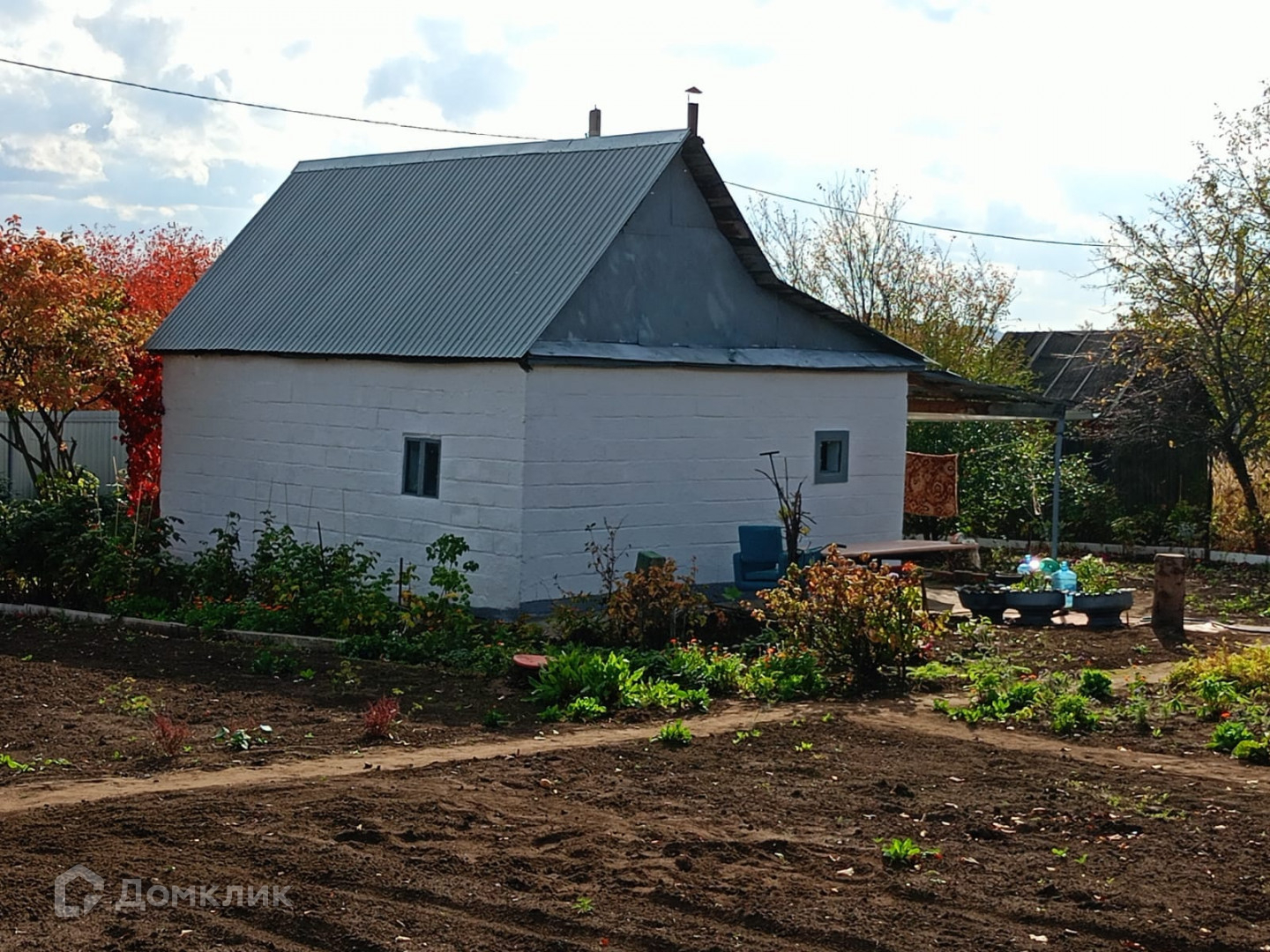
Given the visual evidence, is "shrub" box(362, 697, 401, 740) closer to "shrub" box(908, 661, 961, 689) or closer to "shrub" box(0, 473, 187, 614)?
"shrub" box(908, 661, 961, 689)

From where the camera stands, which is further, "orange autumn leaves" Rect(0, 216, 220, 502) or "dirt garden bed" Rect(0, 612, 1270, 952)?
"orange autumn leaves" Rect(0, 216, 220, 502)

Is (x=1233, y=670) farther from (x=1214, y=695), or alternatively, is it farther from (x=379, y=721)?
(x=379, y=721)

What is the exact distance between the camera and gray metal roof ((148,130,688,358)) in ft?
56.2

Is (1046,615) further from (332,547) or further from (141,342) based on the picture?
(141,342)

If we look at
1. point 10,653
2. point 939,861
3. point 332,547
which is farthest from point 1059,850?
point 332,547

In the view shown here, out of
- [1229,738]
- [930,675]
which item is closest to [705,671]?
[930,675]

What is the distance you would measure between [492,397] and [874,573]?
5.03 metres

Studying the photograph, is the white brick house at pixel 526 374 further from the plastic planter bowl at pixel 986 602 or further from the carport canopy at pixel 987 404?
the plastic planter bowl at pixel 986 602

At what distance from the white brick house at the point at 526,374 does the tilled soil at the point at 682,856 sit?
6812 mm

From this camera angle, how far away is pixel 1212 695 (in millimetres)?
11703

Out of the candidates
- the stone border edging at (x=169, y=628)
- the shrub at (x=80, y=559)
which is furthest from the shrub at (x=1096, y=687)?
the shrub at (x=80, y=559)

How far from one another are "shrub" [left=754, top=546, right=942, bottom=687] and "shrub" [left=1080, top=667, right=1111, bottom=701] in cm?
138

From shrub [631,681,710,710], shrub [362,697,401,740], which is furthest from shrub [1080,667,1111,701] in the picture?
shrub [362,697,401,740]

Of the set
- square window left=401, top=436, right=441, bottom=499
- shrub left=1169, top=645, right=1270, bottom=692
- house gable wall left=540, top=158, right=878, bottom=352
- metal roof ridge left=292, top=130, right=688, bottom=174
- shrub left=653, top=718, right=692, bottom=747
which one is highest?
metal roof ridge left=292, top=130, right=688, bottom=174
